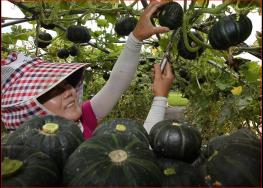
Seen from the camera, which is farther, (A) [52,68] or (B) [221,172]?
(A) [52,68]

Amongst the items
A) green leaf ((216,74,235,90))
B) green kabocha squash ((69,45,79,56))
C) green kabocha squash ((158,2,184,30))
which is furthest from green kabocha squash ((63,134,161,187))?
Answer: green kabocha squash ((69,45,79,56))

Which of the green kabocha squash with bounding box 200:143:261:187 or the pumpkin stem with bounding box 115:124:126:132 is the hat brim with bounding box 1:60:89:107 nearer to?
the pumpkin stem with bounding box 115:124:126:132

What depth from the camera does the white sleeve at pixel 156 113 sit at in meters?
2.35

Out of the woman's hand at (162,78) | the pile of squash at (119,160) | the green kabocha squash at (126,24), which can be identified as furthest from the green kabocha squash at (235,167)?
the green kabocha squash at (126,24)

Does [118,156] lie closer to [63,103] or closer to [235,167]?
[235,167]

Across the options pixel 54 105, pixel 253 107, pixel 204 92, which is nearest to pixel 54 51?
pixel 204 92

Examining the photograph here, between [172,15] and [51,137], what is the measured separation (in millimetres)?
1051

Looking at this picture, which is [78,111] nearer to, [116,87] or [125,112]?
[116,87]

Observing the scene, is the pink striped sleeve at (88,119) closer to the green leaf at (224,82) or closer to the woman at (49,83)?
the woman at (49,83)

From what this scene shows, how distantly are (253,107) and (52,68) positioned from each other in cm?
202

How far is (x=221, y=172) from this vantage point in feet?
3.73

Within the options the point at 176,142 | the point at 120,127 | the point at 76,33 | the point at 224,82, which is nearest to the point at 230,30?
the point at 176,142

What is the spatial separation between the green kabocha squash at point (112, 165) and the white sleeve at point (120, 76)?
4.38ft

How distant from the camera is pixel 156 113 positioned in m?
2.38
